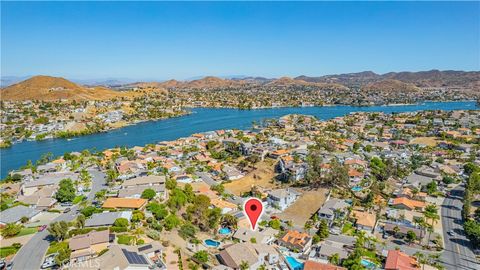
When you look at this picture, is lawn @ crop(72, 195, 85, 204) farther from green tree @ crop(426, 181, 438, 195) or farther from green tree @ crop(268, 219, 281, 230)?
green tree @ crop(426, 181, 438, 195)

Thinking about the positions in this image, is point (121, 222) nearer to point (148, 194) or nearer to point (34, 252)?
point (34, 252)

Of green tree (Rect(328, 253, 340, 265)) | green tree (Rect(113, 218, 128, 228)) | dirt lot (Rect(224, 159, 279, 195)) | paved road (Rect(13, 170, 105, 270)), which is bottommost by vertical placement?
dirt lot (Rect(224, 159, 279, 195))

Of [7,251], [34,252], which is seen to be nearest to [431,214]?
[34,252]

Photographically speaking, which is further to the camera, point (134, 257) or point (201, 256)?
point (201, 256)

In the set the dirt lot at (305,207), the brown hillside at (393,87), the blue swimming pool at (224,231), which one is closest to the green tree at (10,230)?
the blue swimming pool at (224,231)

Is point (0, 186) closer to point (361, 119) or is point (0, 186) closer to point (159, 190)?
point (159, 190)

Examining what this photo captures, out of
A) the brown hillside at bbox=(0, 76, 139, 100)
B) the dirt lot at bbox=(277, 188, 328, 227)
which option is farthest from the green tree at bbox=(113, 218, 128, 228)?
the brown hillside at bbox=(0, 76, 139, 100)

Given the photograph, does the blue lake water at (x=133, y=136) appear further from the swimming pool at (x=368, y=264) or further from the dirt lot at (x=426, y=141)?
the swimming pool at (x=368, y=264)
